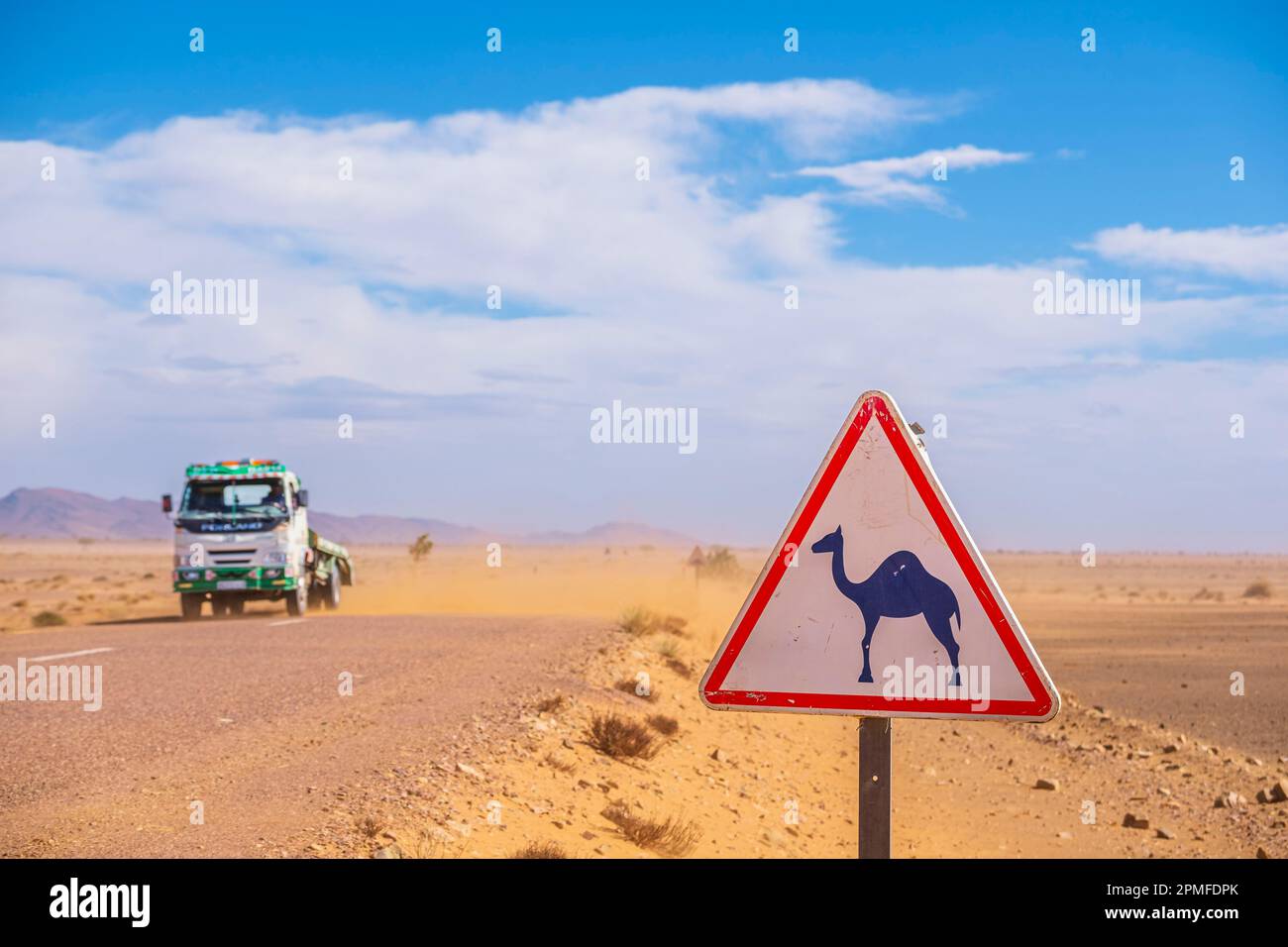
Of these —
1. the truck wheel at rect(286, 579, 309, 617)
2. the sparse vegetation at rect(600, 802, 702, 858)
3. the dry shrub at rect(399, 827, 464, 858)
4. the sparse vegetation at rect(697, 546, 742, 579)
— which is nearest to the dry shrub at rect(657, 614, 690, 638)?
the truck wheel at rect(286, 579, 309, 617)

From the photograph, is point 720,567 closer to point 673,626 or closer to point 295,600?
point 673,626

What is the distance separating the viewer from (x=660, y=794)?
9.98m

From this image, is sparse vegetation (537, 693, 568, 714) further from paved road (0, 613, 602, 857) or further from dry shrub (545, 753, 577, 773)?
dry shrub (545, 753, 577, 773)

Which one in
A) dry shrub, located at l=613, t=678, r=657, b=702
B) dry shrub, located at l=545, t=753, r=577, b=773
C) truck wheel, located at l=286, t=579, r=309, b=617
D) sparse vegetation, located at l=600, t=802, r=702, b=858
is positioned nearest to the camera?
sparse vegetation, located at l=600, t=802, r=702, b=858

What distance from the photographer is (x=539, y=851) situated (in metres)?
6.57

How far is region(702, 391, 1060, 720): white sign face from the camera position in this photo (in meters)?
3.39

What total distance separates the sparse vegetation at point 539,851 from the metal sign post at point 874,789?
3.30m

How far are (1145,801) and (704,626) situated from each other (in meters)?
14.5

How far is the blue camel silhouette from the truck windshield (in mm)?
21356

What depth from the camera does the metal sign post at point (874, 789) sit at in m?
3.33

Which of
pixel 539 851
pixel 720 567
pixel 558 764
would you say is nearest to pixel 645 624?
pixel 558 764

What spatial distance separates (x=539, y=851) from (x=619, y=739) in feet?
13.9

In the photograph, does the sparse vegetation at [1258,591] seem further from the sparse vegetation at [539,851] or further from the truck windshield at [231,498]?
the sparse vegetation at [539,851]

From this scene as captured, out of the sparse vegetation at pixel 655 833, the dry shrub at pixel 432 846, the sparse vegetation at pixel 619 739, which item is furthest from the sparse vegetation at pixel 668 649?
the dry shrub at pixel 432 846
